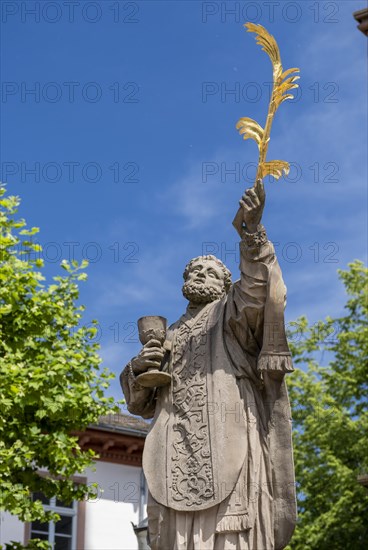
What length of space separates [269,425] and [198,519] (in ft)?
2.95

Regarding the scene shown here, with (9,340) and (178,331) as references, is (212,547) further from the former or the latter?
(9,340)

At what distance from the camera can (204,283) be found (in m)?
10.5

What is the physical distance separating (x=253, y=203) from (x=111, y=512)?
2704 cm

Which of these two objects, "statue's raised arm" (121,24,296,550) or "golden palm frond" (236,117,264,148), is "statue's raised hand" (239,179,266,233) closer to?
"statue's raised arm" (121,24,296,550)

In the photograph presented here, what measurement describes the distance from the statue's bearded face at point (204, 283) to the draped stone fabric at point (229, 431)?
262mm

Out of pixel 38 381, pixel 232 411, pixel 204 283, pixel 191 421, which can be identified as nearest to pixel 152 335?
pixel 204 283

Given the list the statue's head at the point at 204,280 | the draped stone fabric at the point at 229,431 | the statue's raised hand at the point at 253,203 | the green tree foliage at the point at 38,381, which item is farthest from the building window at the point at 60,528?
Result: the statue's raised hand at the point at 253,203

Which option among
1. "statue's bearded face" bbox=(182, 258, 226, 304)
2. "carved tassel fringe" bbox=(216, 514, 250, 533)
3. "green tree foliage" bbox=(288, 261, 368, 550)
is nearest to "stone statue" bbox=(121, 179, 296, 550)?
"carved tassel fringe" bbox=(216, 514, 250, 533)

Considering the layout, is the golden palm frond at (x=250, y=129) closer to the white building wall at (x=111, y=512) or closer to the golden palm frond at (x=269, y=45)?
the golden palm frond at (x=269, y=45)

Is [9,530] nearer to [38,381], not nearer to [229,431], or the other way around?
[38,381]

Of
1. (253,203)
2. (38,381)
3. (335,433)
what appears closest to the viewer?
(253,203)

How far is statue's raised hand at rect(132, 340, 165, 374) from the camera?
10.1 metres

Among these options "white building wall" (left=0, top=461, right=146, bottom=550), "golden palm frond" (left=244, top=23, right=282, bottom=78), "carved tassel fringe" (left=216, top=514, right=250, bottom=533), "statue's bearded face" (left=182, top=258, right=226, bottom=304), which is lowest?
"carved tassel fringe" (left=216, top=514, right=250, bottom=533)

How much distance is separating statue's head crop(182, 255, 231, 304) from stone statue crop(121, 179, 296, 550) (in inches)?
7.4
